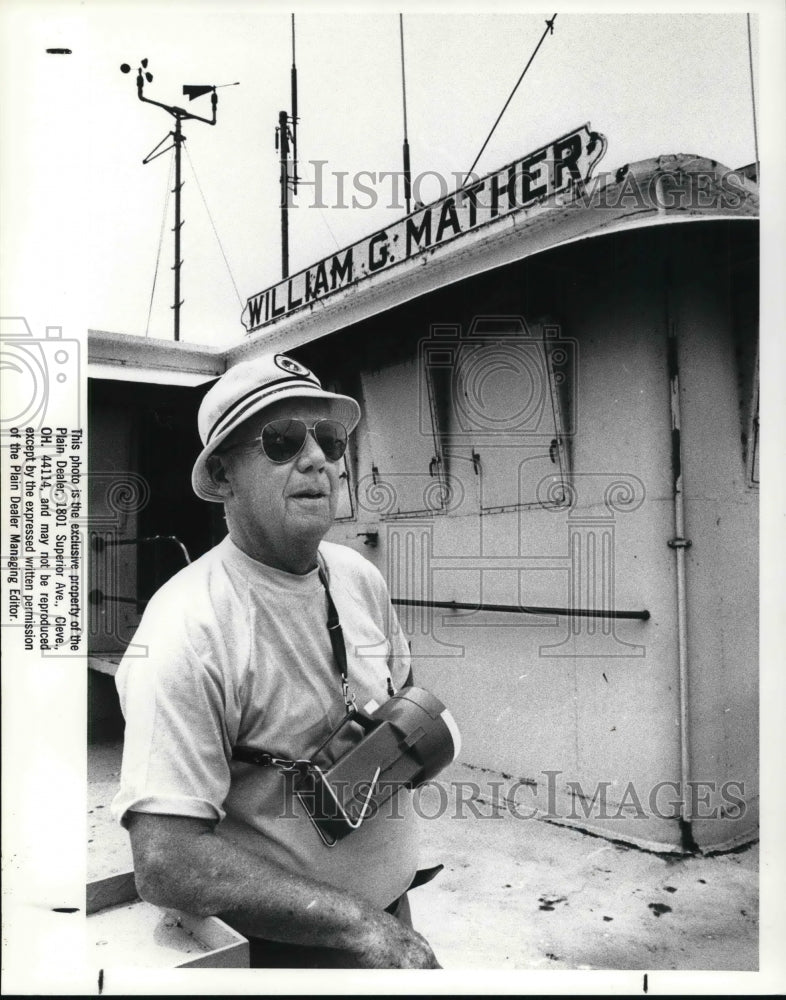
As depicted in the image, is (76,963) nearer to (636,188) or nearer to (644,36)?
(636,188)

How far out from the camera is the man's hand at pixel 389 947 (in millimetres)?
1636

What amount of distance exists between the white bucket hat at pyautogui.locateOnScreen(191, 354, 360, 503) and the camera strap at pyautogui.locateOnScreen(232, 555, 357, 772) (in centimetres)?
36

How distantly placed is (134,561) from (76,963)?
43.8 inches

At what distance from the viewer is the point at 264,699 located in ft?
5.53

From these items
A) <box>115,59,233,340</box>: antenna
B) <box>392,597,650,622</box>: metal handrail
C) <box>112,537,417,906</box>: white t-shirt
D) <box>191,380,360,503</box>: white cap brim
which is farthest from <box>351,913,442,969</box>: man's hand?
<box>115,59,233,340</box>: antenna

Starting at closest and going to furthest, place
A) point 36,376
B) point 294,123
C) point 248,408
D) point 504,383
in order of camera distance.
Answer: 1. point 248,408
2. point 36,376
3. point 294,123
4. point 504,383

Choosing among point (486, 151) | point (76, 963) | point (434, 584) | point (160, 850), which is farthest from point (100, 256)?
point (76, 963)

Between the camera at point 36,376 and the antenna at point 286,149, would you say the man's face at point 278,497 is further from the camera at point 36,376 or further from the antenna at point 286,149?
the antenna at point 286,149

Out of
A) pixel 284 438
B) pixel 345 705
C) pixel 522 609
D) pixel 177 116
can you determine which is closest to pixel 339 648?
pixel 345 705

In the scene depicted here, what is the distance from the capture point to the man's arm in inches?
60.8

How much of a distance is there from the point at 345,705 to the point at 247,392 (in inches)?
28.0

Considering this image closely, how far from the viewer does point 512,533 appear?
2.82 meters

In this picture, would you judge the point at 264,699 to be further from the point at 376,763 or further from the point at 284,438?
the point at 284,438

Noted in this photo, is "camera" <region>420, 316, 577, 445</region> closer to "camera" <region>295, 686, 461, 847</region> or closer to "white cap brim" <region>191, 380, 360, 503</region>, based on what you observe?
"white cap brim" <region>191, 380, 360, 503</region>
